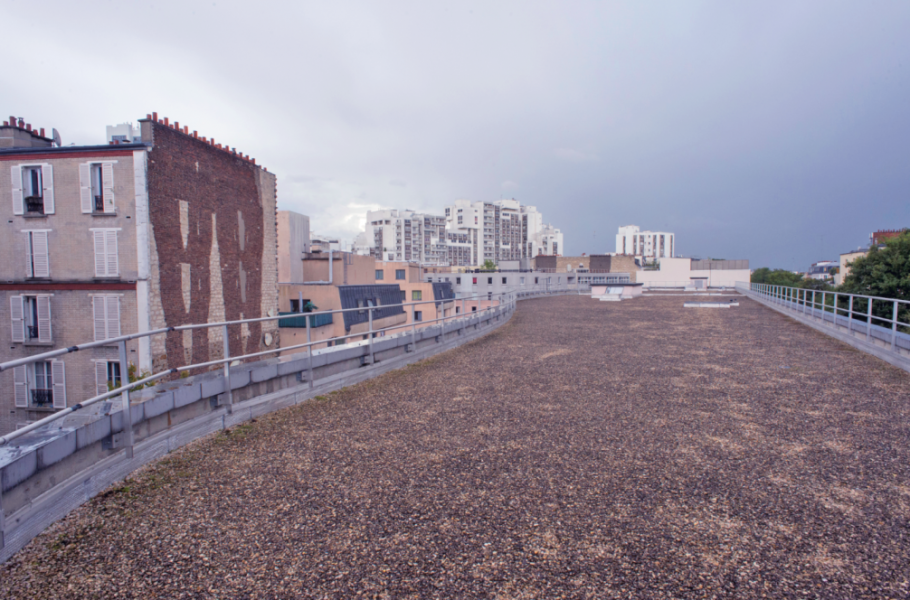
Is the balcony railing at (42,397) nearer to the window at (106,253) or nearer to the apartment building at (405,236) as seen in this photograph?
the window at (106,253)

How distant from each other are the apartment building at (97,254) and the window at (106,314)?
0.16 ft

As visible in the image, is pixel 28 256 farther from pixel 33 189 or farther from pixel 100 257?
pixel 100 257

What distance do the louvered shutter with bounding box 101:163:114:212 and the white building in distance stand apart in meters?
104

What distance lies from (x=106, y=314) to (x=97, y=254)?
2.97 m

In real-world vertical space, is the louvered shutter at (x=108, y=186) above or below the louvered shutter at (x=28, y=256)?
above

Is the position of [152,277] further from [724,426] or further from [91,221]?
[724,426]

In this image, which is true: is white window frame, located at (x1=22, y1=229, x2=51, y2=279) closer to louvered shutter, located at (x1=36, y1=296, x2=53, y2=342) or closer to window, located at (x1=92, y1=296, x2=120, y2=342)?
louvered shutter, located at (x1=36, y1=296, x2=53, y2=342)

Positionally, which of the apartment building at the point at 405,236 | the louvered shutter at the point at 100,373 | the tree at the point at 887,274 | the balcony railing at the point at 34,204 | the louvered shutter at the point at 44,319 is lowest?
the louvered shutter at the point at 100,373

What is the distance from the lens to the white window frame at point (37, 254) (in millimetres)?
23953

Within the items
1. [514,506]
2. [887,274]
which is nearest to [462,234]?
[887,274]

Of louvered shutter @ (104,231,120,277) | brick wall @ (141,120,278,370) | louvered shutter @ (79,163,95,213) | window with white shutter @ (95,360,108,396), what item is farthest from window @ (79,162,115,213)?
window with white shutter @ (95,360,108,396)

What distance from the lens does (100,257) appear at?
2333cm

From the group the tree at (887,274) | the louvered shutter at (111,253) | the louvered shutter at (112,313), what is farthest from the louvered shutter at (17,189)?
the tree at (887,274)

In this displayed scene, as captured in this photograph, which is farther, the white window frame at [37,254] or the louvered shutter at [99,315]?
the white window frame at [37,254]
